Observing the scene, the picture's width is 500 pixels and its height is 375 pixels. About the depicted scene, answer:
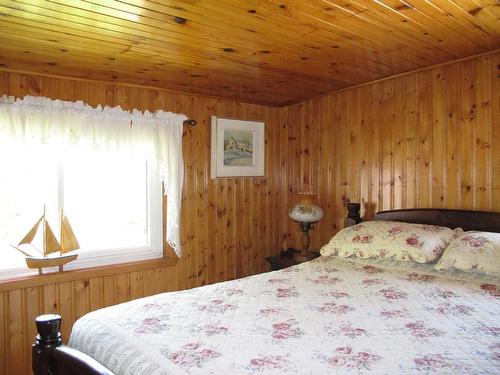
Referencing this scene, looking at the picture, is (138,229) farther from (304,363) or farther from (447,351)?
(447,351)

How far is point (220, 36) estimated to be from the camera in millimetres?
2031

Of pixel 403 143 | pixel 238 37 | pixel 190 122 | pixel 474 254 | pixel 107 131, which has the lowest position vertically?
pixel 474 254

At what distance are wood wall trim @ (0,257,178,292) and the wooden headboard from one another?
181 centimetres

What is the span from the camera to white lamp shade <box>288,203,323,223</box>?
3.28m

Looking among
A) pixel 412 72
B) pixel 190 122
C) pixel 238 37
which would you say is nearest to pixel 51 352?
pixel 238 37

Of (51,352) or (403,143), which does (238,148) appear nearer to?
(403,143)

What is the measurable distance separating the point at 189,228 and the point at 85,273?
0.90m

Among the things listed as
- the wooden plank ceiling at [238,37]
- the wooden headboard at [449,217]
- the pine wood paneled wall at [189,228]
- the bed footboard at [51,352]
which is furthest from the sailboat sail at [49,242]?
the wooden headboard at [449,217]

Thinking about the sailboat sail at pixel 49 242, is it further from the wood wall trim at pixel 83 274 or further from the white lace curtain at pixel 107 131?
the white lace curtain at pixel 107 131

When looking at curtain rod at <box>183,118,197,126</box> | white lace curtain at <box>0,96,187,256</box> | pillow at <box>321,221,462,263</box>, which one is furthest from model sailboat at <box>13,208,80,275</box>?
pillow at <box>321,221,462,263</box>

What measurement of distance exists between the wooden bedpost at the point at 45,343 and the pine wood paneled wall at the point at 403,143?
2460 mm

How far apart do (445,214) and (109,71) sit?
248cm

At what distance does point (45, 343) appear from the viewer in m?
1.39

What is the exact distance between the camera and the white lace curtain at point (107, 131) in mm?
2504
